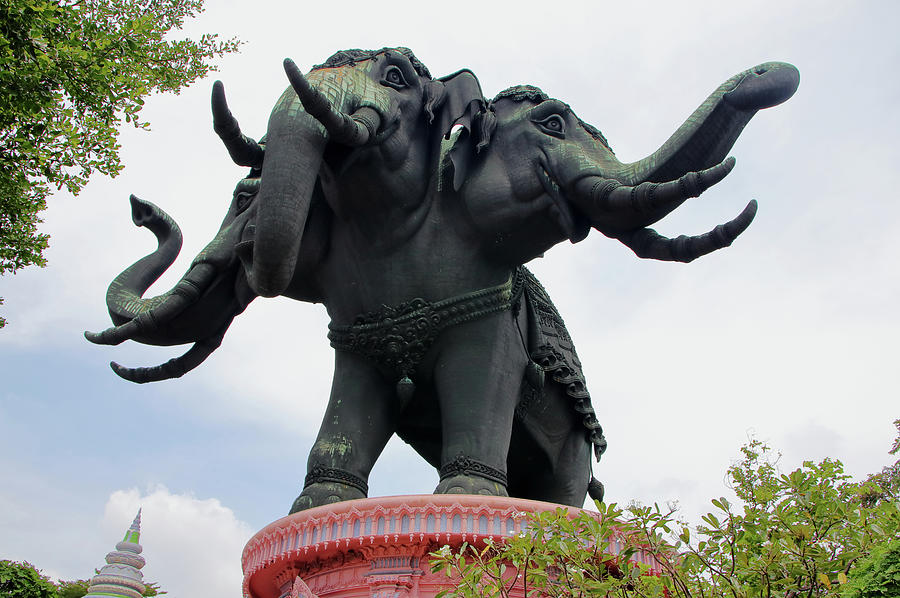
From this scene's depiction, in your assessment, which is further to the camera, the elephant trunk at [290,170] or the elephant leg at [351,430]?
the elephant leg at [351,430]

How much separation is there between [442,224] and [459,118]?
0.57 m

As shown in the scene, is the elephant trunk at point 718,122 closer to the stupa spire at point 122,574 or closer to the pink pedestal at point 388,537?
the pink pedestal at point 388,537

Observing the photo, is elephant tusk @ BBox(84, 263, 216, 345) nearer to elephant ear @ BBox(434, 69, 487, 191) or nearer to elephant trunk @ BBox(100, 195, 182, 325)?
elephant trunk @ BBox(100, 195, 182, 325)

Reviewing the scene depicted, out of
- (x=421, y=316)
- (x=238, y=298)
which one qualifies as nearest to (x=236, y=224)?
(x=238, y=298)

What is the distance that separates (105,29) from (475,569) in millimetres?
5218

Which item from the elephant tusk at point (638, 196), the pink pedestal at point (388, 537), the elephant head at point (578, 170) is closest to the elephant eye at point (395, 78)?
the elephant head at point (578, 170)

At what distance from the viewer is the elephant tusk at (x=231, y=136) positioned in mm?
4426

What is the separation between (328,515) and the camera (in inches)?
162

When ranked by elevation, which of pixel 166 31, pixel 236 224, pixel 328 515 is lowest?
pixel 328 515

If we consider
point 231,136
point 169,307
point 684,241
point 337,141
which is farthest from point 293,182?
point 684,241

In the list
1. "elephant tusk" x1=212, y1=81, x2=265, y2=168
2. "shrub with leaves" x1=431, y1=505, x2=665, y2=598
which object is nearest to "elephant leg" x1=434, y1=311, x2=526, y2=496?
"shrub with leaves" x1=431, y1=505, x2=665, y2=598

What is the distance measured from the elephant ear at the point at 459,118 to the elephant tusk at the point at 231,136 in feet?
3.30

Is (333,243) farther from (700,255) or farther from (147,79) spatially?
(147,79)

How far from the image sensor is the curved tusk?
5855 mm
